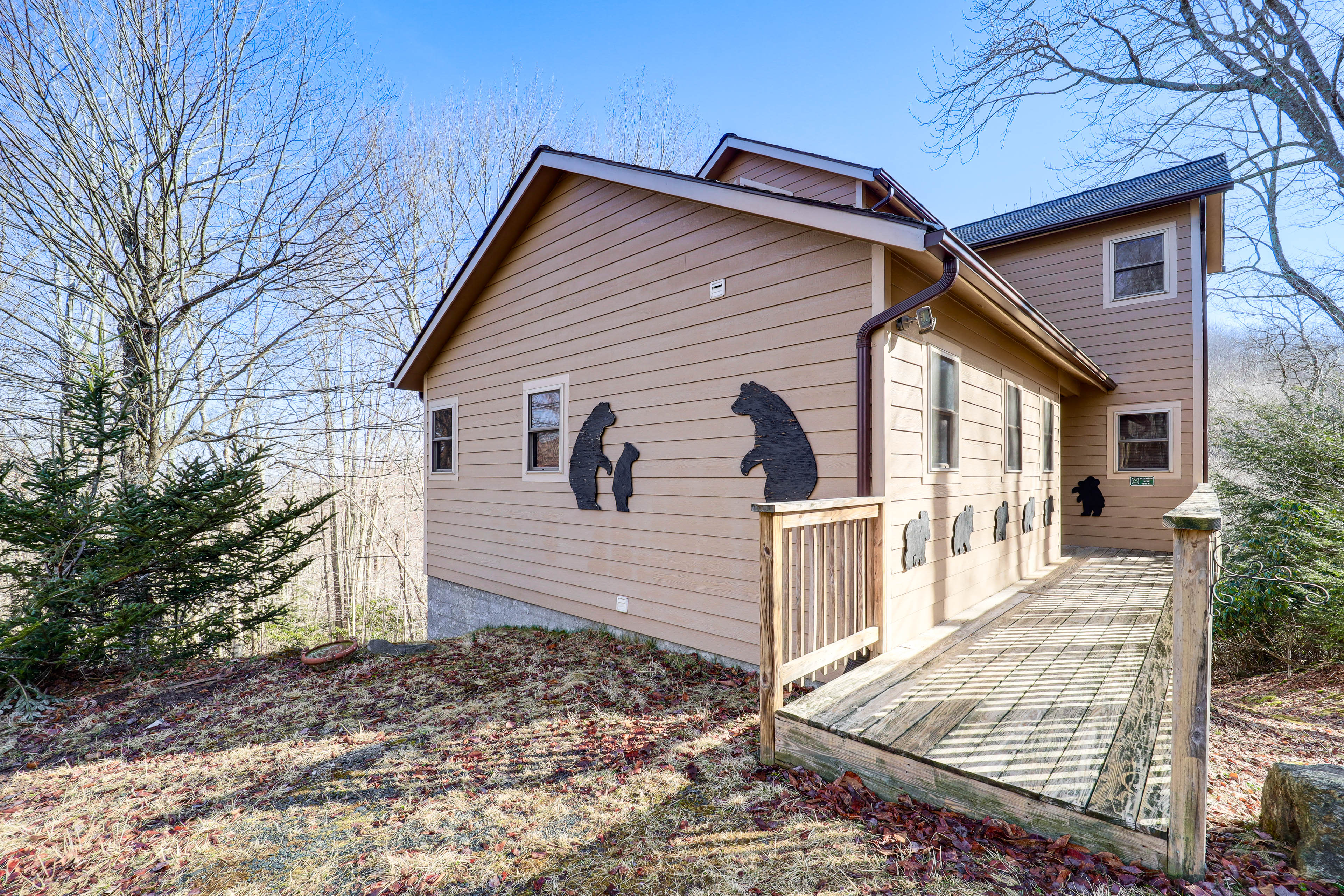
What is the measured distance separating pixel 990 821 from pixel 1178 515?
4.61ft

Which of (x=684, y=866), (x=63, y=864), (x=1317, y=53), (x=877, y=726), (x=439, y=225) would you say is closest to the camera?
(x=684, y=866)

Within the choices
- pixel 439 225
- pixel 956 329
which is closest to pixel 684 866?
pixel 956 329

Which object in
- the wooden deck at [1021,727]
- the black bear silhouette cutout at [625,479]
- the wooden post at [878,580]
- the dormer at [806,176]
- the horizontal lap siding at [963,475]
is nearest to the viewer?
the wooden deck at [1021,727]

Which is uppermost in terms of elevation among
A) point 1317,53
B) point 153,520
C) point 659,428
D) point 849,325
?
point 1317,53

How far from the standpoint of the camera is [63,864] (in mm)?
2711

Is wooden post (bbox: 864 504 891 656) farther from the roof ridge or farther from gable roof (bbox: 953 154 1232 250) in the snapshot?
the roof ridge

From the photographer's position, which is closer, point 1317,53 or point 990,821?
point 990,821

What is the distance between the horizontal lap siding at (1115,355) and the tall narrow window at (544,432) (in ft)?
26.1

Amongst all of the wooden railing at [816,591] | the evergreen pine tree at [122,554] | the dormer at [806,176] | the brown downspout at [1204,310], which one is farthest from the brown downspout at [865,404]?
the brown downspout at [1204,310]

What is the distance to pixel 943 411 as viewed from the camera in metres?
4.87

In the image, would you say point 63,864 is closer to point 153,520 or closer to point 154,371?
point 153,520

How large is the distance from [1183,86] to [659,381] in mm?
7821

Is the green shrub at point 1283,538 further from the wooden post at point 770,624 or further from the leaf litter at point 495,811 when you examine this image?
the wooden post at point 770,624

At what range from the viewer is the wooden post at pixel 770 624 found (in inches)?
121
